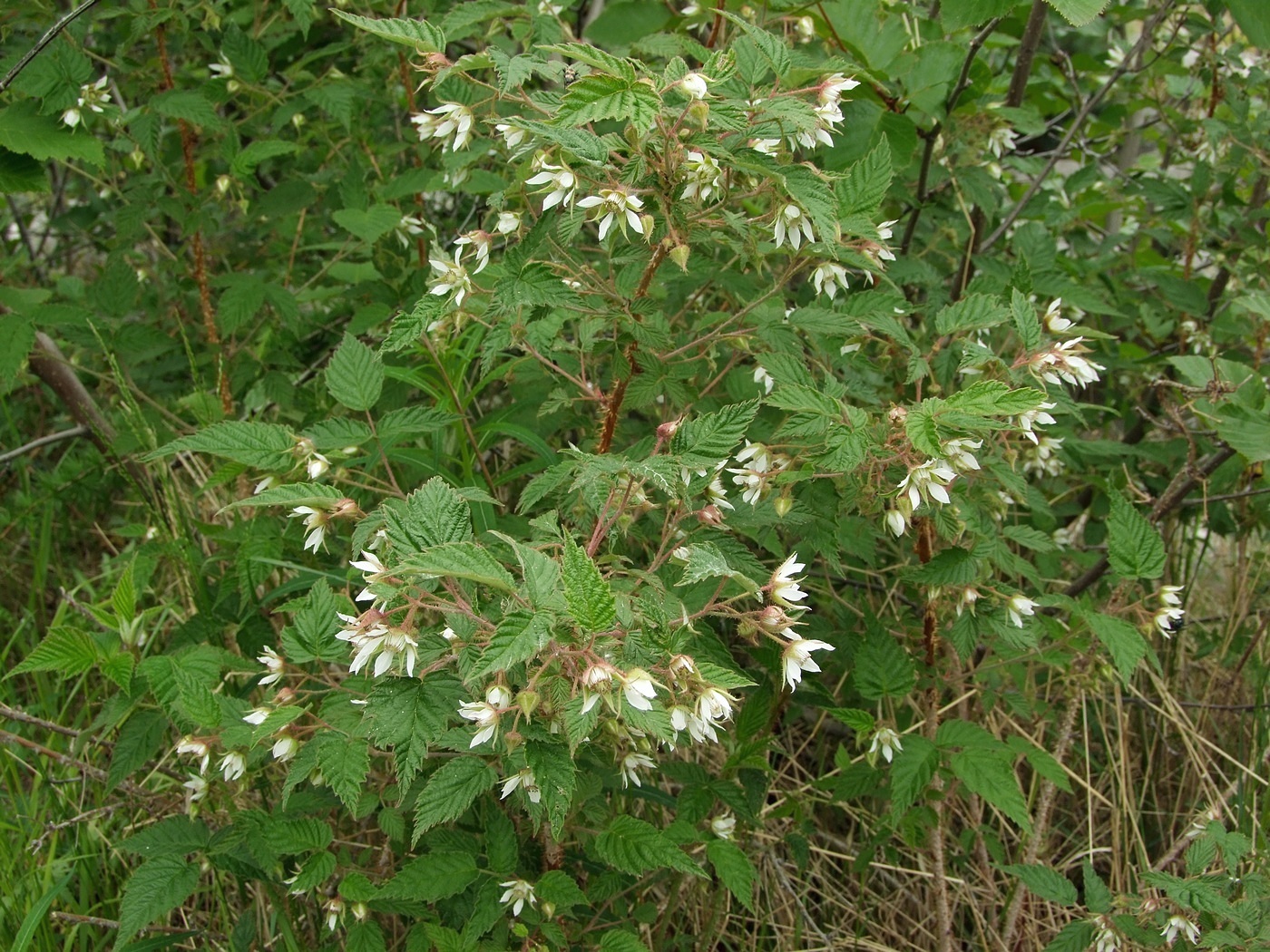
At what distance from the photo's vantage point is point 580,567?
116cm

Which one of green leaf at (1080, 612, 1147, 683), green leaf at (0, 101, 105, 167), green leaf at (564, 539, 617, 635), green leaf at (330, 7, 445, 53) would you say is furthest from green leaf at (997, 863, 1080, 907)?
green leaf at (0, 101, 105, 167)

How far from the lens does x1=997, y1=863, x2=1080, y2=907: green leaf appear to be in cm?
182

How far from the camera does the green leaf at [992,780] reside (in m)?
1.73

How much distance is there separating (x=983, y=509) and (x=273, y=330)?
67.0 inches

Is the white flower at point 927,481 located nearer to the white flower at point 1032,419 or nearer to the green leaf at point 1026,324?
the white flower at point 1032,419

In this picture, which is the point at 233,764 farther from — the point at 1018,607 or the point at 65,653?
the point at 1018,607

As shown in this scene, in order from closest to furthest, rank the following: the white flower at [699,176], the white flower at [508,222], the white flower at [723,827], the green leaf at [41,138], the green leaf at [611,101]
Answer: the green leaf at [611,101]
the white flower at [699,176]
the white flower at [508,222]
the white flower at [723,827]
the green leaf at [41,138]

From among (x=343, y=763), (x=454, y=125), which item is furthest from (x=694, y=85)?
(x=343, y=763)

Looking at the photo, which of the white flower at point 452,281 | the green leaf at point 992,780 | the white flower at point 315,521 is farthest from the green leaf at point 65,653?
the green leaf at point 992,780

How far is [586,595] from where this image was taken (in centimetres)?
115

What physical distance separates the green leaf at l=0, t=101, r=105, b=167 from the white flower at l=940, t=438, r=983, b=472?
1767 millimetres

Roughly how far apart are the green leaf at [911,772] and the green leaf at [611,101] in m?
1.11

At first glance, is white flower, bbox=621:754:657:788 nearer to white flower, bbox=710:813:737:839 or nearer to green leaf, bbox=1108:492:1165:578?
white flower, bbox=710:813:737:839

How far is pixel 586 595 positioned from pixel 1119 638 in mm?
992
